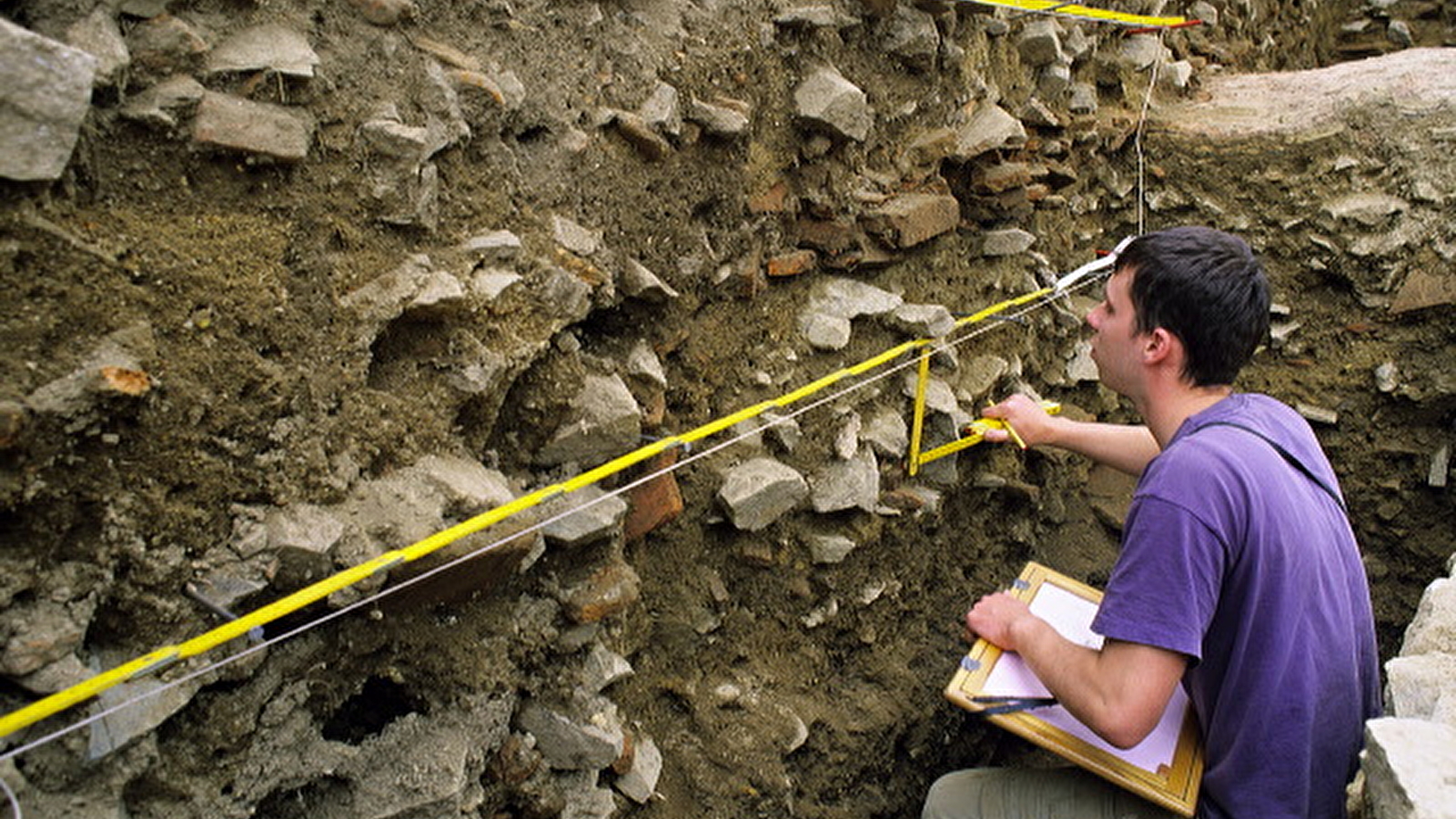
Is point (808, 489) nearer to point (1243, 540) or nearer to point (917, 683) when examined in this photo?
point (917, 683)

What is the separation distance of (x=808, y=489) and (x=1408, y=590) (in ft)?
10.9

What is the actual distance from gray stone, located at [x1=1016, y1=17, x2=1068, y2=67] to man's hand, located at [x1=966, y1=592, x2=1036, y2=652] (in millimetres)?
2608

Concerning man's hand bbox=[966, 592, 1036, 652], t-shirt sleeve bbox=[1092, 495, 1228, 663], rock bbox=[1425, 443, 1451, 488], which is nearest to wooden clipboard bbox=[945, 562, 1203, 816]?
man's hand bbox=[966, 592, 1036, 652]

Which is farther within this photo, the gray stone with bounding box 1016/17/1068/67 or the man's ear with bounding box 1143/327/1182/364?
the gray stone with bounding box 1016/17/1068/67

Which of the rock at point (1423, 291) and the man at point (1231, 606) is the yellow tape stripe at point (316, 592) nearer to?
the man at point (1231, 606)

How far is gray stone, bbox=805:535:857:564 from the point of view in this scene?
310 cm

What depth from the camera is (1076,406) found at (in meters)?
4.31

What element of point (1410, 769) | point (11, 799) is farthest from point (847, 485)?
point (11, 799)

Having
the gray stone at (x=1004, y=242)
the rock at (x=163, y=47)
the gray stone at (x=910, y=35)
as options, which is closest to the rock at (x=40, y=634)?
the rock at (x=163, y=47)

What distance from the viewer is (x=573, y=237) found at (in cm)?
247

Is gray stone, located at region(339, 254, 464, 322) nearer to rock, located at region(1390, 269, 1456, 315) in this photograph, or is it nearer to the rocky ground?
the rocky ground

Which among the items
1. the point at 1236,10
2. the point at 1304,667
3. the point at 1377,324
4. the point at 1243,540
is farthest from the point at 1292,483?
the point at 1236,10

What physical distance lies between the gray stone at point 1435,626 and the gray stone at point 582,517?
6.37ft

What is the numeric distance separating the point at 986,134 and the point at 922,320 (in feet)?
2.87
